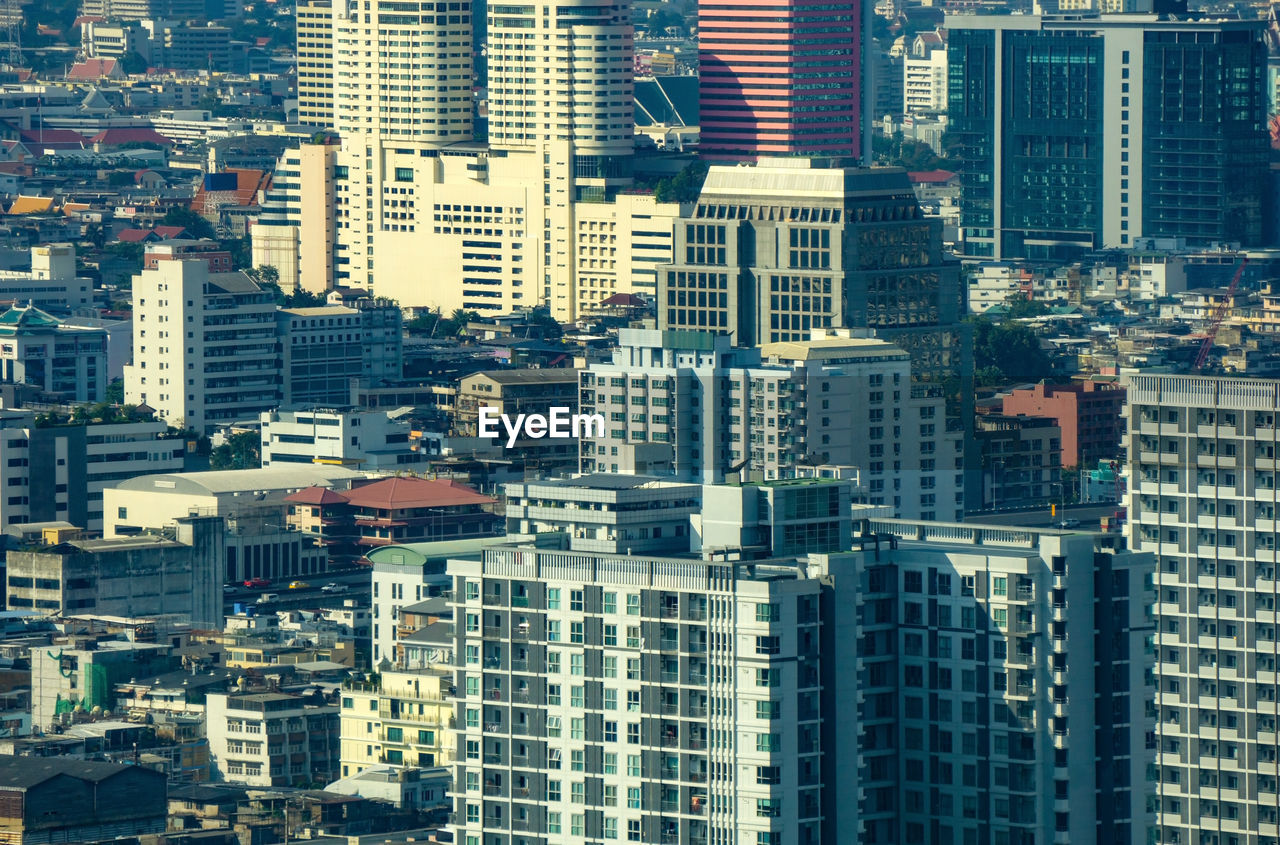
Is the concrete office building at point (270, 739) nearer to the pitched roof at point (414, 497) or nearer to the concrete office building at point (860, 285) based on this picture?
the pitched roof at point (414, 497)

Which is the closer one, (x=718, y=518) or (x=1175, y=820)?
(x=718, y=518)

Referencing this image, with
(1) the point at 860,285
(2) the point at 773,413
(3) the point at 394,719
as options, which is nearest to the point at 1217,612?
(3) the point at 394,719

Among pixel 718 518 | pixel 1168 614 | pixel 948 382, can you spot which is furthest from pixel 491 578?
pixel 948 382

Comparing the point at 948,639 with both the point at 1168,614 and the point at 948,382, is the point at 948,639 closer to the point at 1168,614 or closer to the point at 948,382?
the point at 1168,614

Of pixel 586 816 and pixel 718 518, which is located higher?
pixel 718 518

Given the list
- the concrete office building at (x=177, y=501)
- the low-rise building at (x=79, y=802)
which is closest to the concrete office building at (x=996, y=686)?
the low-rise building at (x=79, y=802)

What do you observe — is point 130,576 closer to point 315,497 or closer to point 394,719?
point 315,497

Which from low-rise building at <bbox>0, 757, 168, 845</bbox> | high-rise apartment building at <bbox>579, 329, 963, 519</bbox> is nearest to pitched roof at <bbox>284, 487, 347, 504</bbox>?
high-rise apartment building at <bbox>579, 329, 963, 519</bbox>
